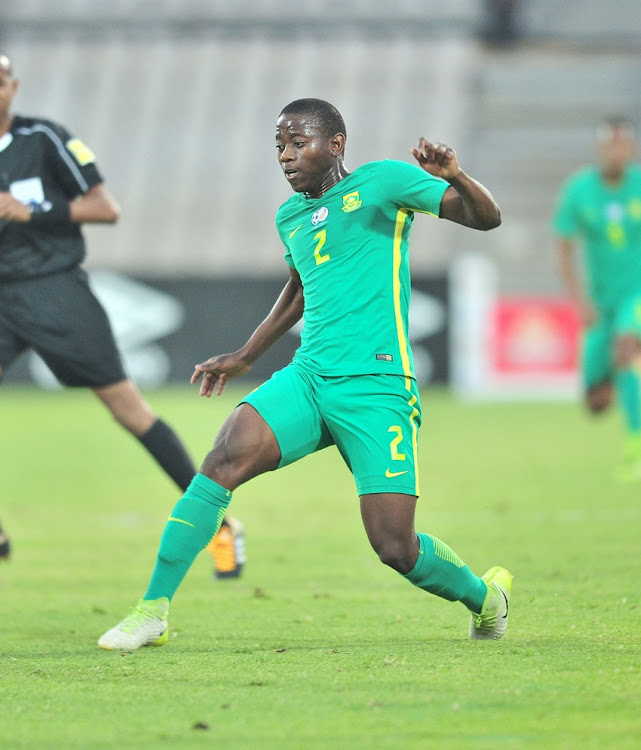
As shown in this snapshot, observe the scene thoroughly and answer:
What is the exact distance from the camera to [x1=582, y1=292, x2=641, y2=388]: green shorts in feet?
36.7

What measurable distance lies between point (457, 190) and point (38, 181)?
2.70 metres

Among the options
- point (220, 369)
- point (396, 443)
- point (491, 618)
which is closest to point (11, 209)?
point (220, 369)

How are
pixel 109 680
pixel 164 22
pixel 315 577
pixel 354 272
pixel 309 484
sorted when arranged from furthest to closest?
pixel 164 22
pixel 309 484
pixel 315 577
pixel 354 272
pixel 109 680

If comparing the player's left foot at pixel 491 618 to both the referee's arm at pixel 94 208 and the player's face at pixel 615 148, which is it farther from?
the player's face at pixel 615 148

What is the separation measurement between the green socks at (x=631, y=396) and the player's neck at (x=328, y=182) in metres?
6.48

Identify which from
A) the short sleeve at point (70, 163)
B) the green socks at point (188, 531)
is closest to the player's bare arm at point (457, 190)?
the green socks at point (188, 531)

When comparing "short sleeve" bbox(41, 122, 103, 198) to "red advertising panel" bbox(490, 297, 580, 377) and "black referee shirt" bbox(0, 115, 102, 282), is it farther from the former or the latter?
"red advertising panel" bbox(490, 297, 580, 377)

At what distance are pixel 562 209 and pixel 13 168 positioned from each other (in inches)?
237

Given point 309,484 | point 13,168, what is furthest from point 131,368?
point 13,168

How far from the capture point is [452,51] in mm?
28297

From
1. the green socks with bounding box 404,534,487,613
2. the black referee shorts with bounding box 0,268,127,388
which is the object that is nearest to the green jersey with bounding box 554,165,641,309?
the black referee shorts with bounding box 0,268,127,388

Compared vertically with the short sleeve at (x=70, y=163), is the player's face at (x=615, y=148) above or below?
above

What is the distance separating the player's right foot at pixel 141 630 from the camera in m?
4.72

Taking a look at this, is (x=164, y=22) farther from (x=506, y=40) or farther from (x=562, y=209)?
(x=562, y=209)
